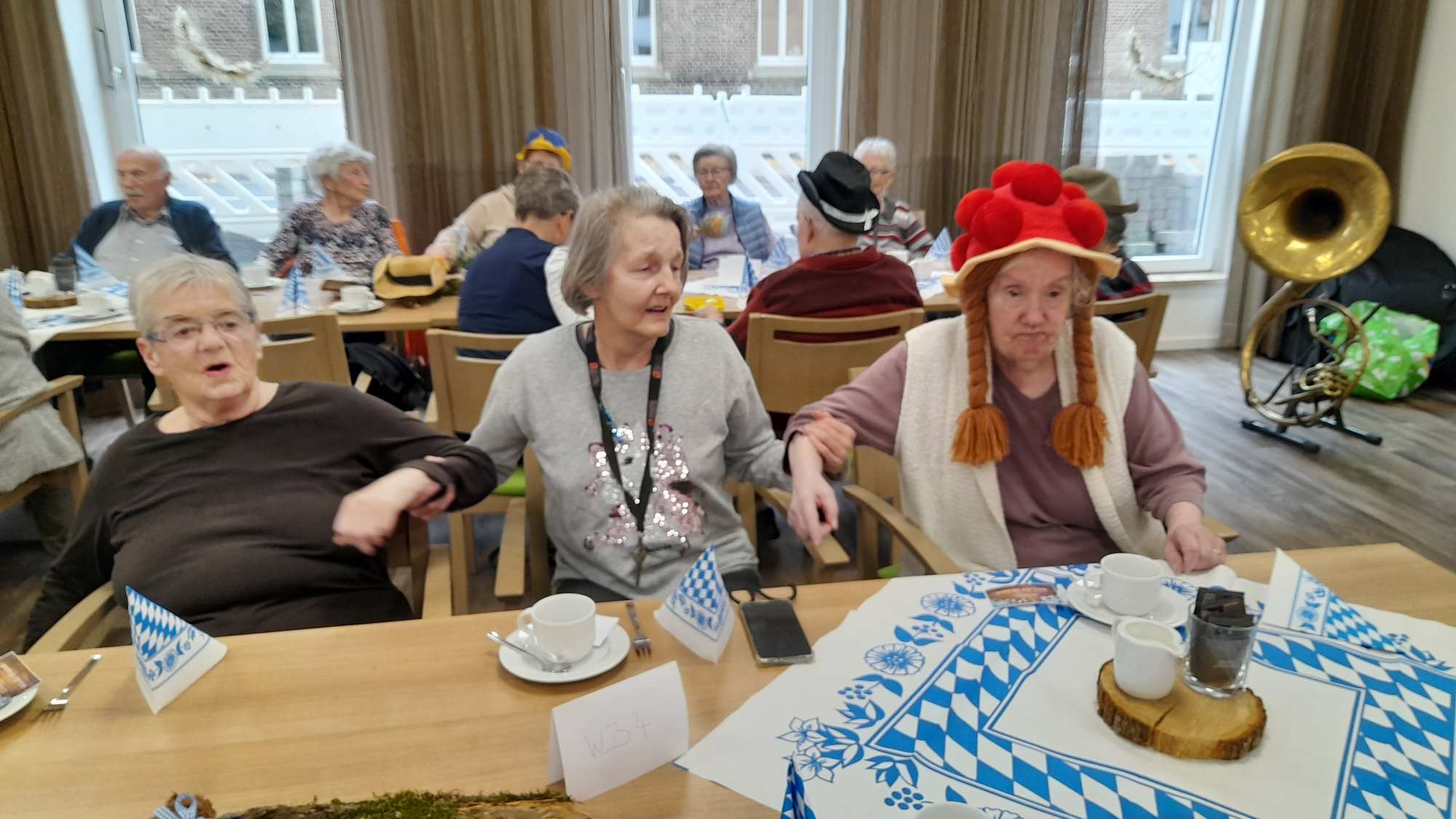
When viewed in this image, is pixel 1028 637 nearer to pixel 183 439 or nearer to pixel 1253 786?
pixel 1253 786

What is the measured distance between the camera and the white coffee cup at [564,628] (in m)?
1.19

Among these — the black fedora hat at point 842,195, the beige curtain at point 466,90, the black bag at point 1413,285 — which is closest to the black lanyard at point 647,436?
the black fedora hat at point 842,195

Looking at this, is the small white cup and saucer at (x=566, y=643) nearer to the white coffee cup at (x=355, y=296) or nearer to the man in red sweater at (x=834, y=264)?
the man in red sweater at (x=834, y=264)

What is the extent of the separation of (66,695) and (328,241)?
332 cm

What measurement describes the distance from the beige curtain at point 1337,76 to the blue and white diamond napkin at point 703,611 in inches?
213

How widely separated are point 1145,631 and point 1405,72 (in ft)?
19.4

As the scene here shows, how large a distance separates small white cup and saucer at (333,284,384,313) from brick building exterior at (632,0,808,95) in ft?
8.52

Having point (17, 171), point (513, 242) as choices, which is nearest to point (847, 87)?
point (513, 242)

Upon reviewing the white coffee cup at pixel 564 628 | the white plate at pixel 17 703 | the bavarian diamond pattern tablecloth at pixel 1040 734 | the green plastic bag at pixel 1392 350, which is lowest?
the green plastic bag at pixel 1392 350

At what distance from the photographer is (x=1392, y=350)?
4.98 m

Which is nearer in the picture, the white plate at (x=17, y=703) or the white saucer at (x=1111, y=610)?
the white plate at (x=17, y=703)

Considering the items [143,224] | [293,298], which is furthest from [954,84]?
[143,224]

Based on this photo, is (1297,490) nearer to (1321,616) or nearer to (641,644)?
(1321,616)

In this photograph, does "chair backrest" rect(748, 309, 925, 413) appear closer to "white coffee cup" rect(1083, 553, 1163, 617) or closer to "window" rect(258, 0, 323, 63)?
"white coffee cup" rect(1083, 553, 1163, 617)
